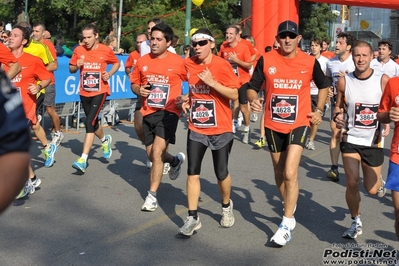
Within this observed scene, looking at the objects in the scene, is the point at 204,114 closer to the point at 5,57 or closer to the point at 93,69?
the point at 5,57

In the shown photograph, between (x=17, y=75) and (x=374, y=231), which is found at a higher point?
(x=17, y=75)

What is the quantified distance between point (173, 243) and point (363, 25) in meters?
35.4

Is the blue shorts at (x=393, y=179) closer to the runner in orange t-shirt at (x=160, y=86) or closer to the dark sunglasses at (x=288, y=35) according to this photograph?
the dark sunglasses at (x=288, y=35)

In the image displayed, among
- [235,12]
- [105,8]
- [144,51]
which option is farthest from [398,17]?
[144,51]

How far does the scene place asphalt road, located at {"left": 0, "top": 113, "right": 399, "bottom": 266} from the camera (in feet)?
18.5

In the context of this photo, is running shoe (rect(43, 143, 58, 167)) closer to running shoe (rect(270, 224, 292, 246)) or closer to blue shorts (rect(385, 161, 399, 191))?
running shoe (rect(270, 224, 292, 246))

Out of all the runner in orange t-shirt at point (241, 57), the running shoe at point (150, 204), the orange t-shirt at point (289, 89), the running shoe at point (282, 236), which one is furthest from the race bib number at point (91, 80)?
the running shoe at point (282, 236)

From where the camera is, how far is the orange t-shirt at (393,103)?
5.21 meters

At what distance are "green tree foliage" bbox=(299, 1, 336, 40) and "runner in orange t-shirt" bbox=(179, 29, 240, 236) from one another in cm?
4048

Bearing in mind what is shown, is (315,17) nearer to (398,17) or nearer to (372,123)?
(398,17)

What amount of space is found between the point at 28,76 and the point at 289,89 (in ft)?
10.8

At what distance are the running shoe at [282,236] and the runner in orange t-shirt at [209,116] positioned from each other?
78cm

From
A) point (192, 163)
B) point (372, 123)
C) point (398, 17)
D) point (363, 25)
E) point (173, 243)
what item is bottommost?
point (173, 243)

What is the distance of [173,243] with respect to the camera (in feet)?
19.8
